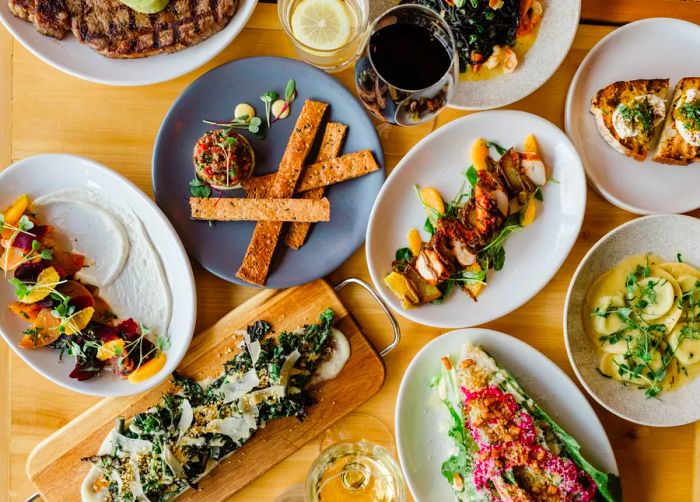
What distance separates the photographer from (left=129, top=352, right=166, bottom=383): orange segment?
7.45ft

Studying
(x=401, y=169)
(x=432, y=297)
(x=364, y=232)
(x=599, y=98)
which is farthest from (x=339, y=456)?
(x=599, y=98)

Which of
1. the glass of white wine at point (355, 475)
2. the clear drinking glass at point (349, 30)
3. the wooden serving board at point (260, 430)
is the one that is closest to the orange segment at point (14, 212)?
the wooden serving board at point (260, 430)

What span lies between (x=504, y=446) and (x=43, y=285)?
5.75ft

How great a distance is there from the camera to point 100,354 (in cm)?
224

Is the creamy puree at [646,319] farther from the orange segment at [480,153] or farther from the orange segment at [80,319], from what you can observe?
the orange segment at [80,319]

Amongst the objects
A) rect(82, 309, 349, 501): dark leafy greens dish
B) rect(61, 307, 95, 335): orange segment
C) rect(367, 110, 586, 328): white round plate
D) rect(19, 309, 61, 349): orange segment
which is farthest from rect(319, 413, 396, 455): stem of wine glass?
rect(19, 309, 61, 349): orange segment

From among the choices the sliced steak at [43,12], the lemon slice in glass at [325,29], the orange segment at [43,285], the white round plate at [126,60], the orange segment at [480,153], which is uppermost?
the lemon slice in glass at [325,29]

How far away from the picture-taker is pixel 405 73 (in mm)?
1973

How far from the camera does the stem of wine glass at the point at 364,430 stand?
240cm

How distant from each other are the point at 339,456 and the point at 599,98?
5.44ft

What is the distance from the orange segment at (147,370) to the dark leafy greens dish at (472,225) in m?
0.91

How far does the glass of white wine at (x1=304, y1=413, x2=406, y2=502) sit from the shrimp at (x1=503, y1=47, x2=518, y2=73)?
4.88ft

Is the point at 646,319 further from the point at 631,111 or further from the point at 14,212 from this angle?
the point at 14,212

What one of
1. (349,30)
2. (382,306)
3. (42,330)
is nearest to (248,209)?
(382,306)
